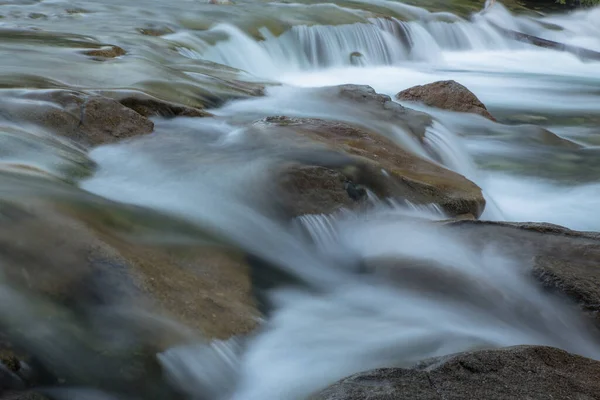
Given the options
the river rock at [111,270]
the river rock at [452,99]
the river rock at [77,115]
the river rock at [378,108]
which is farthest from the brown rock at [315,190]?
the river rock at [452,99]

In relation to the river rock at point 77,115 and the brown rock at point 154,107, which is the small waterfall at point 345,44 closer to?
the brown rock at point 154,107

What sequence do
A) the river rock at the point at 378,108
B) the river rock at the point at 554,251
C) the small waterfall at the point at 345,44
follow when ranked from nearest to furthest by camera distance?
the river rock at the point at 554,251 < the river rock at the point at 378,108 < the small waterfall at the point at 345,44

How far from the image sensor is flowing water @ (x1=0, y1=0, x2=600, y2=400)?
2.98m

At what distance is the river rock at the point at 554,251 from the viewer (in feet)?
11.9

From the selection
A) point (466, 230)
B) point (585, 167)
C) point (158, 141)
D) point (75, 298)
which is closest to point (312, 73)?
point (585, 167)

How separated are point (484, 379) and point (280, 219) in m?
2.04

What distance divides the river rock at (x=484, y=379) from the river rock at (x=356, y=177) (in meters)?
1.86

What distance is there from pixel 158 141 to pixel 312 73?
294 inches

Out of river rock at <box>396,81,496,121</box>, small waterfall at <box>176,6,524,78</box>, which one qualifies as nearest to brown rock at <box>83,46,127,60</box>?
small waterfall at <box>176,6,524,78</box>

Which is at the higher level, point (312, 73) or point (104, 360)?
point (104, 360)

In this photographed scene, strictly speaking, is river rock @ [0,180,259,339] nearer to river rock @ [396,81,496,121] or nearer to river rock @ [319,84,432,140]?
river rock @ [319,84,432,140]

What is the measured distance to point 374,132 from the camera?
6367 mm

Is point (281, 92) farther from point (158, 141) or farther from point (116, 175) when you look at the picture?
point (116, 175)

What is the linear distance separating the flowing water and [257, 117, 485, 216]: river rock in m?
0.12
